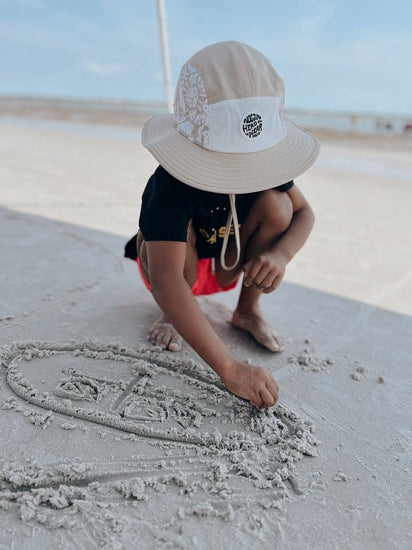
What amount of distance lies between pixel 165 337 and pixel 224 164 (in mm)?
639

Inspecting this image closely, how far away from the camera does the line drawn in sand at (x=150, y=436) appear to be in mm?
1030

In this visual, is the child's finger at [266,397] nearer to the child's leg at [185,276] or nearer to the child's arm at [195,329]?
the child's arm at [195,329]

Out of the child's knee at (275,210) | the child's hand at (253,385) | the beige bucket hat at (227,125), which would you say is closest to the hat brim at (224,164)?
the beige bucket hat at (227,125)

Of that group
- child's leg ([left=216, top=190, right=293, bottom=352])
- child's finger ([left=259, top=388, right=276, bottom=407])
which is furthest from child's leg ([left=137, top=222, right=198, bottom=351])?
child's finger ([left=259, top=388, right=276, bottom=407])

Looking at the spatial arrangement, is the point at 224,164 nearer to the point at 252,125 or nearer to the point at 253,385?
the point at 252,125

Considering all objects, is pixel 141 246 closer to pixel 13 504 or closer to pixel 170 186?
pixel 170 186

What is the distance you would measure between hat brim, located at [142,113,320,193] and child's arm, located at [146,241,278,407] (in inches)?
7.7

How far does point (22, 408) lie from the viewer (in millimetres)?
1280

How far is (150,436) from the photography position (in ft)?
4.04

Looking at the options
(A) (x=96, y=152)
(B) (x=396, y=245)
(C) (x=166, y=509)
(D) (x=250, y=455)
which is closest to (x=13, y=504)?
(C) (x=166, y=509)

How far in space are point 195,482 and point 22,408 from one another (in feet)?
1.55

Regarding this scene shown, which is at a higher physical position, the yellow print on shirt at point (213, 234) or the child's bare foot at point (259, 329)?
the yellow print on shirt at point (213, 234)

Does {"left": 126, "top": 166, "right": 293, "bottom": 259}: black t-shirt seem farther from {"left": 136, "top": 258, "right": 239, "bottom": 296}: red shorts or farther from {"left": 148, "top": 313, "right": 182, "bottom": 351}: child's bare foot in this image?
{"left": 148, "top": 313, "right": 182, "bottom": 351}: child's bare foot

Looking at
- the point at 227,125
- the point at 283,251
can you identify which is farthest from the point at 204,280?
the point at 227,125
